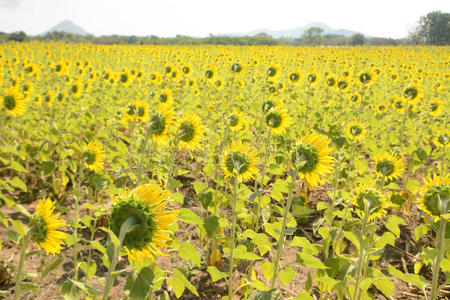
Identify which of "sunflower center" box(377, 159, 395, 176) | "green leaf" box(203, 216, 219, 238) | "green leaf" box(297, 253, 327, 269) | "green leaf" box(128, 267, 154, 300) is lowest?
"green leaf" box(297, 253, 327, 269)

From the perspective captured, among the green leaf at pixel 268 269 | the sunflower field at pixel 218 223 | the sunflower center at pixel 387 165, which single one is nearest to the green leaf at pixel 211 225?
the sunflower field at pixel 218 223

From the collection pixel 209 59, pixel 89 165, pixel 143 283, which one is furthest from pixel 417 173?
pixel 209 59

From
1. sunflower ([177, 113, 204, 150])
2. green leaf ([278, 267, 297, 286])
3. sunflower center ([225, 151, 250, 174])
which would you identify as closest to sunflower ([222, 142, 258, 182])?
sunflower center ([225, 151, 250, 174])

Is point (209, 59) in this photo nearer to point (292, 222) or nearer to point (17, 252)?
point (17, 252)

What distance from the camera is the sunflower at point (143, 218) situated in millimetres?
1014

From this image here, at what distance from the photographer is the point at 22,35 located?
32.2 meters

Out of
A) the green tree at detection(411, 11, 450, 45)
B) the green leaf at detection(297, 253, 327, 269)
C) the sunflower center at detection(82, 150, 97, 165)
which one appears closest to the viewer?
the green leaf at detection(297, 253, 327, 269)

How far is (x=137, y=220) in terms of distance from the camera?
39.6 inches

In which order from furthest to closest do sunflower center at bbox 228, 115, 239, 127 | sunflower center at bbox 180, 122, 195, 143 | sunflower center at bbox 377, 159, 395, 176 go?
1. sunflower center at bbox 228, 115, 239, 127
2. sunflower center at bbox 377, 159, 395, 176
3. sunflower center at bbox 180, 122, 195, 143

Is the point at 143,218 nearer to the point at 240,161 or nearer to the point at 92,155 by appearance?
the point at 240,161

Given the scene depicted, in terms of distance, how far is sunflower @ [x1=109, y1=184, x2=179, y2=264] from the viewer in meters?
1.01

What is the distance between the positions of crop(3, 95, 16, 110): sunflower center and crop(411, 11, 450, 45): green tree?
164ft

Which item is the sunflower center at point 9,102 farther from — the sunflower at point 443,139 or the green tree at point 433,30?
the green tree at point 433,30

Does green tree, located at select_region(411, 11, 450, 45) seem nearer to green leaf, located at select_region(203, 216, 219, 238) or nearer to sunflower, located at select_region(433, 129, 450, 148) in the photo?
sunflower, located at select_region(433, 129, 450, 148)
